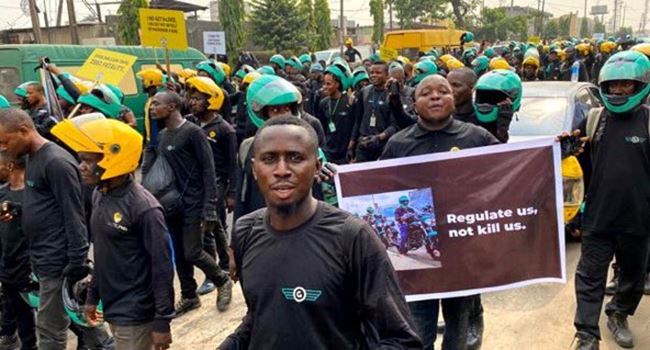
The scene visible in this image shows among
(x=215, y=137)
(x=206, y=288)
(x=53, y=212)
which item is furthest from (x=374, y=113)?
(x=53, y=212)

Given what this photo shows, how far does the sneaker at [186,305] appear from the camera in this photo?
5.23 metres

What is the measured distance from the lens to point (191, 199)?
5121mm

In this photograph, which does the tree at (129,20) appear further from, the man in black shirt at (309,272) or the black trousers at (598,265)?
the man in black shirt at (309,272)

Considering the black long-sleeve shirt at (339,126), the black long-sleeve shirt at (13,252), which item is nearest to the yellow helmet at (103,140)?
the black long-sleeve shirt at (13,252)

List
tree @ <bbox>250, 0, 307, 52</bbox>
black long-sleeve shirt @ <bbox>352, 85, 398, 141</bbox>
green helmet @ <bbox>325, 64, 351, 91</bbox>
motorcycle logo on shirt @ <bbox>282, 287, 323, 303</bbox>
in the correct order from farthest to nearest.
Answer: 1. tree @ <bbox>250, 0, 307, 52</bbox>
2. green helmet @ <bbox>325, 64, 351, 91</bbox>
3. black long-sleeve shirt @ <bbox>352, 85, 398, 141</bbox>
4. motorcycle logo on shirt @ <bbox>282, 287, 323, 303</bbox>

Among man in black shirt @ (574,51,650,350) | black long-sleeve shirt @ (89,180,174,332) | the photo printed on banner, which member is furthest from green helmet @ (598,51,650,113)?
black long-sleeve shirt @ (89,180,174,332)

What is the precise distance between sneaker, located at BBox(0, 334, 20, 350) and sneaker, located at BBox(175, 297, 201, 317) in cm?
129

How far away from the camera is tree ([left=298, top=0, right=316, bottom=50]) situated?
3838 centimetres

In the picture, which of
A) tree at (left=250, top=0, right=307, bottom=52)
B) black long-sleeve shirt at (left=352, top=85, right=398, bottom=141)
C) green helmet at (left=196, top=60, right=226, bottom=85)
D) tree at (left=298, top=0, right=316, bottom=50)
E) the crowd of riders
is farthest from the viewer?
tree at (left=298, top=0, right=316, bottom=50)

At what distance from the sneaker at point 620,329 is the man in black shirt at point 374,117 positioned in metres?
3.00

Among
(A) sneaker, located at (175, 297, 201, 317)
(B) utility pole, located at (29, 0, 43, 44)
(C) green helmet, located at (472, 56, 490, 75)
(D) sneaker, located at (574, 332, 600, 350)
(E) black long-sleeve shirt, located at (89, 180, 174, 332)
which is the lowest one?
(A) sneaker, located at (175, 297, 201, 317)

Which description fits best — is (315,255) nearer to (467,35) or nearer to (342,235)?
(342,235)

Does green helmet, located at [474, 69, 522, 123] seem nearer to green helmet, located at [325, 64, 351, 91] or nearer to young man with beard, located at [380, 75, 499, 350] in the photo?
young man with beard, located at [380, 75, 499, 350]

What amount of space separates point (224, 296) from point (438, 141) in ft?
8.93
